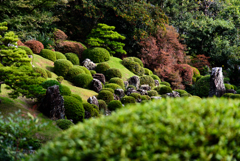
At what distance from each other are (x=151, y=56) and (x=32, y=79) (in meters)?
15.1

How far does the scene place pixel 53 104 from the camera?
24.9 ft

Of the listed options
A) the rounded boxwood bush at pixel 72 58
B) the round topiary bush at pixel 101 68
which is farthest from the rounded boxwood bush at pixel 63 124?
the rounded boxwood bush at pixel 72 58

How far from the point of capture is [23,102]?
805 centimetres

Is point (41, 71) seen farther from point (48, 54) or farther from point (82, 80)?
point (48, 54)

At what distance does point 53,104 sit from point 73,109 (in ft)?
3.21

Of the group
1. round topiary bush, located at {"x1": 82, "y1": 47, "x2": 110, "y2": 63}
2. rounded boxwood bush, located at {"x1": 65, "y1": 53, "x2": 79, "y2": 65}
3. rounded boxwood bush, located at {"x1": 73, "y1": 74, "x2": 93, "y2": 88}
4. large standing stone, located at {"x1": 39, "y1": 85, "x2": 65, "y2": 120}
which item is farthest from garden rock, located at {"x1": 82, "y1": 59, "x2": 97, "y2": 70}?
large standing stone, located at {"x1": 39, "y1": 85, "x2": 65, "y2": 120}

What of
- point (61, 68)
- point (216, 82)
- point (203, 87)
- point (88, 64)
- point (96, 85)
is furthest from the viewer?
point (203, 87)

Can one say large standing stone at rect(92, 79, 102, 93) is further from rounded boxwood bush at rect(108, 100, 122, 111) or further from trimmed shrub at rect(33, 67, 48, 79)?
trimmed shrub at rect(33, 67, 48, 79)

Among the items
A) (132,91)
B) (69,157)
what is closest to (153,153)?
(69,157)

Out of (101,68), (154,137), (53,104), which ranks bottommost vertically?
(101,68)

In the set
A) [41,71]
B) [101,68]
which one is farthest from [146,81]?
[41,71]

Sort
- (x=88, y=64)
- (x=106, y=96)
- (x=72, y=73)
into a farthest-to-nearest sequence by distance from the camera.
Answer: (x=88, y=64)
(x=72, y=73)
(x=106, y=96)

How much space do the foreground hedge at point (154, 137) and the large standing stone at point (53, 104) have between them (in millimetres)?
5679

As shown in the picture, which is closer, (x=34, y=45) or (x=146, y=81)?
(x=34, y=45)
